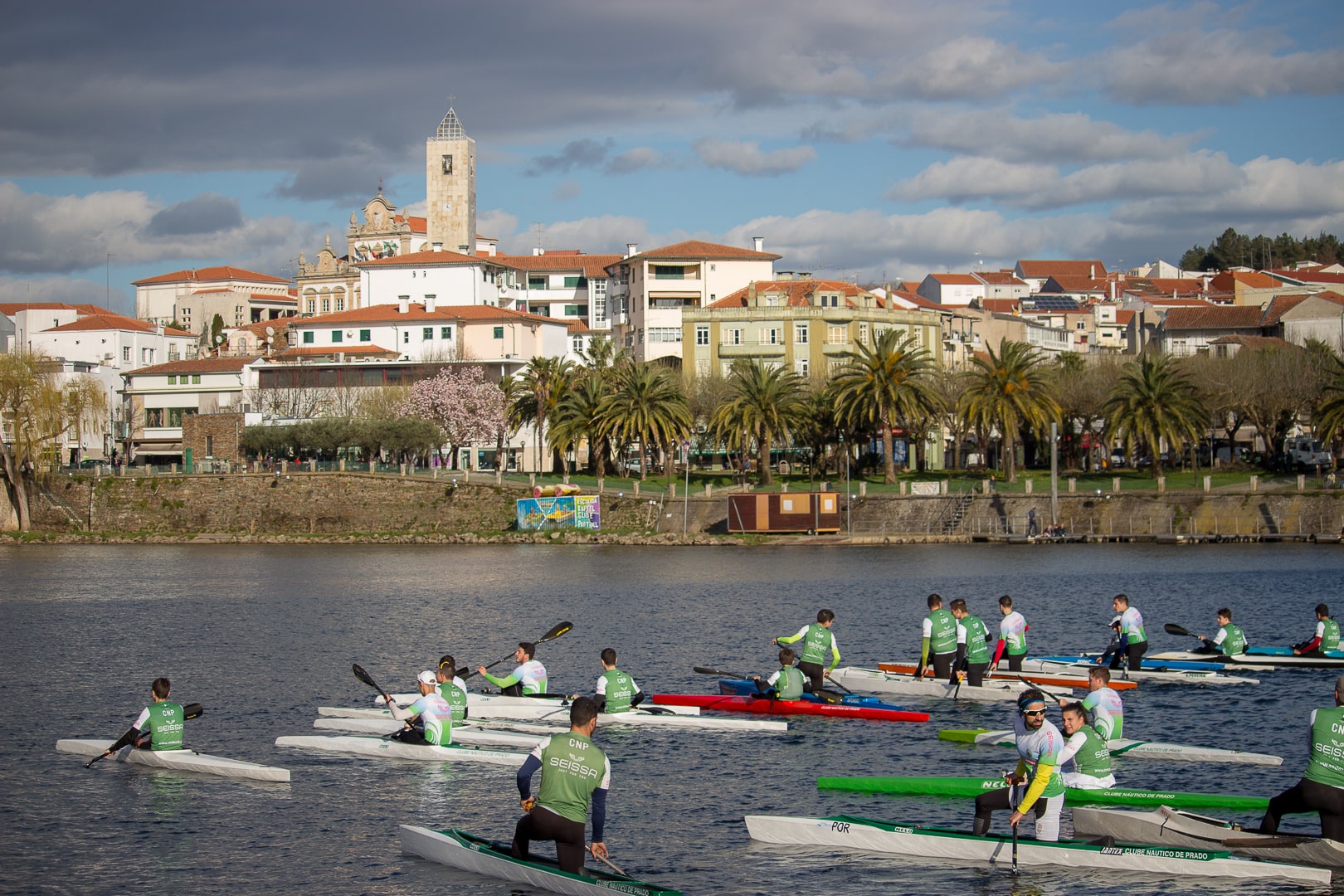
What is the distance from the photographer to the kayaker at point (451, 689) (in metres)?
23.8

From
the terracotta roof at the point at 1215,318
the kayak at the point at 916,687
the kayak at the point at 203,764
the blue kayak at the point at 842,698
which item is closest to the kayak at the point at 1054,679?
the kayak at the point at 916,687

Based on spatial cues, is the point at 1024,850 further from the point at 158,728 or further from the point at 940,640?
the point at 158,728

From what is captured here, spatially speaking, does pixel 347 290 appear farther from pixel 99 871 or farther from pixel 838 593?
pixel 99 871

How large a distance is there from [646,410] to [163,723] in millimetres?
66129

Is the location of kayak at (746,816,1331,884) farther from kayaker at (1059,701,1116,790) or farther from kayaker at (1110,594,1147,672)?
kayaker at (1110,594,1147,672)

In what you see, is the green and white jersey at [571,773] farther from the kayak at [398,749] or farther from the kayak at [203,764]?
the kayak at [203,764]

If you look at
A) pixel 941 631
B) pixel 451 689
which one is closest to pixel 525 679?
pixel 451 689

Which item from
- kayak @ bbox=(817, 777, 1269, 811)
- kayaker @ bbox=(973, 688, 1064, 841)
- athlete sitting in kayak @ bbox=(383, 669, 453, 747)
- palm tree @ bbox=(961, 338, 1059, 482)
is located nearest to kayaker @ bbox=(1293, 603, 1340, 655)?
kayak @ bbox=(817, 777, 1269, 811)

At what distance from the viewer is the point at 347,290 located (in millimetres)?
167750

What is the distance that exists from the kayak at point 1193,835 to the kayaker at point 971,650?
988 cm

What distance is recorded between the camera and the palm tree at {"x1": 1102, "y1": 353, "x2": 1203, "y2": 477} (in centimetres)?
8262

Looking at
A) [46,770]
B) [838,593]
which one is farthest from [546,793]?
[838,593]

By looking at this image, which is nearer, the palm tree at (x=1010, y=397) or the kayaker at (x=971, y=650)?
the kayaker at (x=971, y=650)

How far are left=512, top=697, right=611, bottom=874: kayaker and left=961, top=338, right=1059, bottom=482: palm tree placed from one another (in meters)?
74.0
